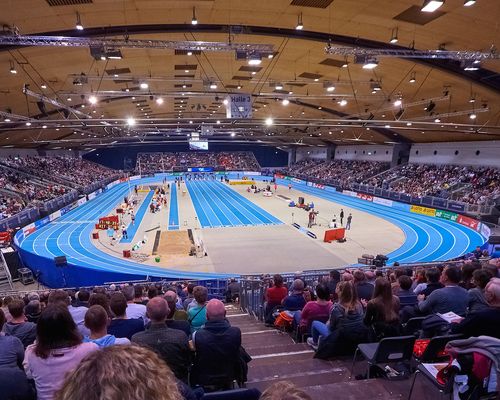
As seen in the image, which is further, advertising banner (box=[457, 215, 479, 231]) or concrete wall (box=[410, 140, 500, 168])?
concrete wall (box=[410, 140, 500, 168])

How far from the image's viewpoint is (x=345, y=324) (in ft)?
15.8

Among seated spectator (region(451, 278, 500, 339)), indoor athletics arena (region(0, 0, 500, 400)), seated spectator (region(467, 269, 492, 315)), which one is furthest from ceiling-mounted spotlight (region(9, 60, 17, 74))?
seated spectator (region(451, 278, 500, 339))

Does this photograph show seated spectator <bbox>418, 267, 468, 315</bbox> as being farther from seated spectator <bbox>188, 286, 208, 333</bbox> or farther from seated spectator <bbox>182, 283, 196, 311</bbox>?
seated spectator <bbox>182, 283, 196, 311</bbox>

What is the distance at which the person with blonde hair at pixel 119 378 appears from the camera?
3.24 ft

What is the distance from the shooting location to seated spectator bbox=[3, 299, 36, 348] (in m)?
4.57

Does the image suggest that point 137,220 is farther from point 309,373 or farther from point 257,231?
point 309,373

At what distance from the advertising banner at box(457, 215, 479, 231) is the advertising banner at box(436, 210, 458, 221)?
0.55 meters

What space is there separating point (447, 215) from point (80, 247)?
27.7 m

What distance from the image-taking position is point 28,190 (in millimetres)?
34281

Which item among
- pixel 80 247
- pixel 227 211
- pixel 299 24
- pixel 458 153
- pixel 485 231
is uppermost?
pixel 299 24

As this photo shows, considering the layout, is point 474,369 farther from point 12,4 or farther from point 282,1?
Result: point 12,4

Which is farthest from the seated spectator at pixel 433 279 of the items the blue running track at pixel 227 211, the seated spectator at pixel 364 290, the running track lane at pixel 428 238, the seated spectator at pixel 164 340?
the blue running track at pixel 227 211

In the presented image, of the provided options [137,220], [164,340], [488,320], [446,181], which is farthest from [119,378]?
[446,181]

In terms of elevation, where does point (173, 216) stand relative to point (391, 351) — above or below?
below
